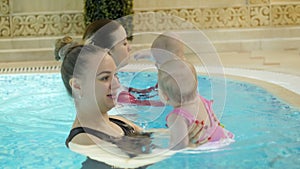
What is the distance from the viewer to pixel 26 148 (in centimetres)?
312

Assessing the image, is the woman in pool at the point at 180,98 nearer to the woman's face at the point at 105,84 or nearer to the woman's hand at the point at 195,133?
the woman's hand at the point at 195,133

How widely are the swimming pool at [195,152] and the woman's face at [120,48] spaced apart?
36 centimetres

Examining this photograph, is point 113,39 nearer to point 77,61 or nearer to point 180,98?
point 180,98

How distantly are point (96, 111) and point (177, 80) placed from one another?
42cm

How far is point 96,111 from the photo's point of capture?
2.07m

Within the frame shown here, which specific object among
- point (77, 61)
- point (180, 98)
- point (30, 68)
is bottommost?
point (30, 68)

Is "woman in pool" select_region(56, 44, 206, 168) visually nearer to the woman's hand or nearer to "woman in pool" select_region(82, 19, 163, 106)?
the woman's hand

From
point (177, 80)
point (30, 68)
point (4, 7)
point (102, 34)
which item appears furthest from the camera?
point (4, 7)

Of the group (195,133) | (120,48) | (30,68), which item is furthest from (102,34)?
(30,68)

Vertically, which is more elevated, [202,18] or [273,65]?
[202,18]

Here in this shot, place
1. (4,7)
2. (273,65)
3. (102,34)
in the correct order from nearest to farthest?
(102,34), (273,65), (4,7)

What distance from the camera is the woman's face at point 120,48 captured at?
2.71 m

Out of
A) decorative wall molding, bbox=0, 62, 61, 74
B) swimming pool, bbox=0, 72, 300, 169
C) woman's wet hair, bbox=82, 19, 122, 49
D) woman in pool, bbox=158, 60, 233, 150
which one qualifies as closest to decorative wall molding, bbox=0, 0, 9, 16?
decorative wall molding, bbox=0, 62, 61, 74

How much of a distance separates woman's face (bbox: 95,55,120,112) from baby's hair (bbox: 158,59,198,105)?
1.00 feet
